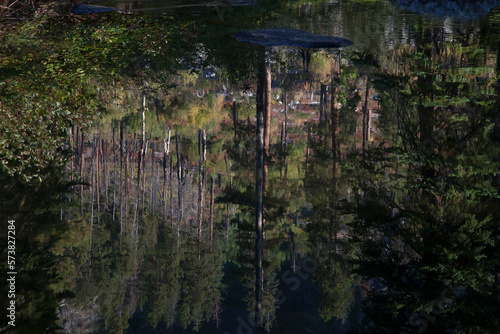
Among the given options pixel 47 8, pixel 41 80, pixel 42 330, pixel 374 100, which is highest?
pixel 47 8

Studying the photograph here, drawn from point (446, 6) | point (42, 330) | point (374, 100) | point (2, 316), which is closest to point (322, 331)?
point (42, 330)

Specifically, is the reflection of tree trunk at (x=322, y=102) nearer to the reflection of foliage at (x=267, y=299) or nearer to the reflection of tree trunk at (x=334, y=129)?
the reflection of tree trunk at (x=334, y=129)

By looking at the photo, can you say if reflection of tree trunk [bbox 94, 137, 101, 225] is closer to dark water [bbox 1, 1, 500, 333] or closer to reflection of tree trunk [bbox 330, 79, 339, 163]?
dark water [bbox 1, 1, 500, 333]

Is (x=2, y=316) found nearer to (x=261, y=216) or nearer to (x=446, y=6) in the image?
(x=261, y=216)

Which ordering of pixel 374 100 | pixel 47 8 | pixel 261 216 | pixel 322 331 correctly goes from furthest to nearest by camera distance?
pixel 47 8 < pixel 374 100 < pixel 261 216 < pixel 322 331

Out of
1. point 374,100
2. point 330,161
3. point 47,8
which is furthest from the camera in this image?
point 47,8

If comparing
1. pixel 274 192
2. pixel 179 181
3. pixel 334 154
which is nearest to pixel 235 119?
pixel 179 181

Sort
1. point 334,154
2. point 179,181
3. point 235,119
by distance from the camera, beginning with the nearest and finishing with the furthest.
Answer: point 334,154 < point 179,181 < point 235,119

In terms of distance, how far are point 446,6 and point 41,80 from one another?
15139 mm

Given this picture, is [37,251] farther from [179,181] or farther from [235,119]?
[235,119]

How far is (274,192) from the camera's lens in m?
11.0

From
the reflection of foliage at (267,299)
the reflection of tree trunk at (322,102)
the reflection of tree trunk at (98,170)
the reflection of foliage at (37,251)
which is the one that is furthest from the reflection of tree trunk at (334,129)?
the reflection of foliage at (37,251)

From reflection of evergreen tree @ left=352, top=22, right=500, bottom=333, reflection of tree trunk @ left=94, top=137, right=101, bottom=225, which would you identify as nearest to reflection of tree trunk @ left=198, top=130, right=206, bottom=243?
reflection of tree trunk @ left=94, top=137, right=101, bottom=225

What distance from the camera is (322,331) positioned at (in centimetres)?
733
